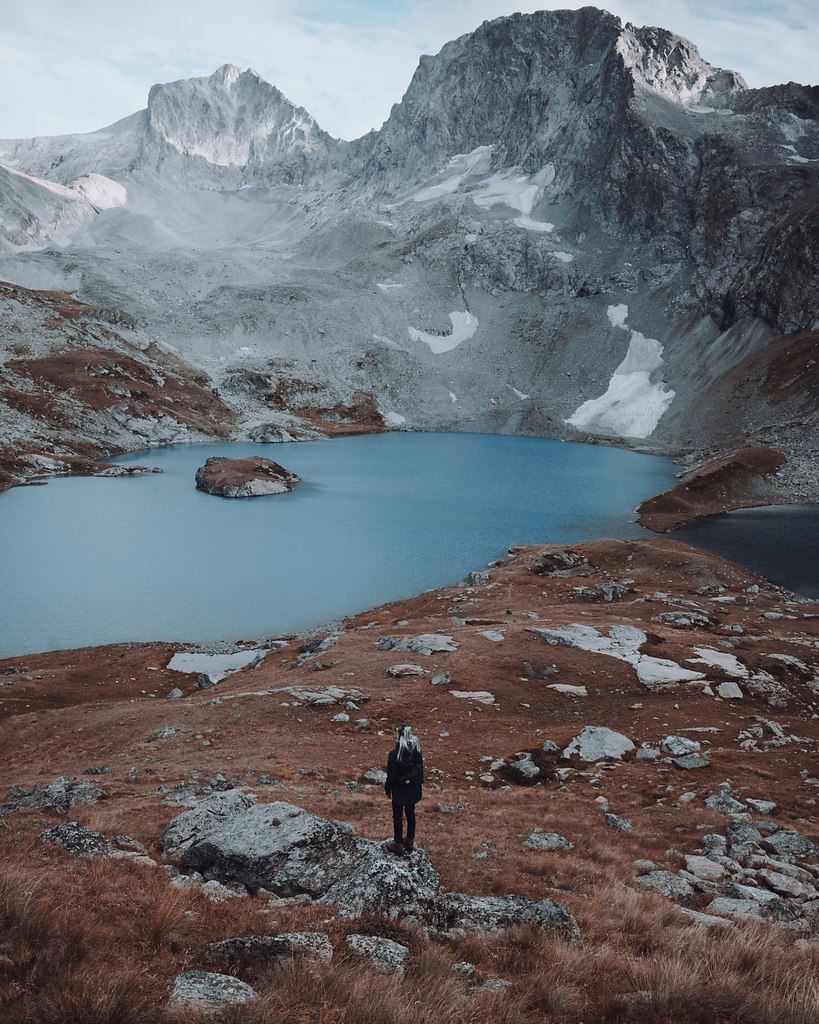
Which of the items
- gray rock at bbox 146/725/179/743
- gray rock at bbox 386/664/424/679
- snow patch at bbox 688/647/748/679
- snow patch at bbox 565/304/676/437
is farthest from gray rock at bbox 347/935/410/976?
snow patch at bbox 565/304/676/437

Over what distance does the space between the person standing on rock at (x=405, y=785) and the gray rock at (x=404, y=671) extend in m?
16.0

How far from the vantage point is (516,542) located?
2682 inches

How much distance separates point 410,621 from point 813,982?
110 ft

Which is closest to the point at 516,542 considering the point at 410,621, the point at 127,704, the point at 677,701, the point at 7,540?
the point at 410,621

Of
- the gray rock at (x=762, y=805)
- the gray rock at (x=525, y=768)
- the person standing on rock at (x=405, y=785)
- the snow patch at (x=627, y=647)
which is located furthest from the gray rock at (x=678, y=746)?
the person standing on rock at (x=405, y=785)

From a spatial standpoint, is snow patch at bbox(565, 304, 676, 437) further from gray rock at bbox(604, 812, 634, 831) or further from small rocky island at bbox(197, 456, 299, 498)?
gray rock at bbox(604, 812, 634, 831)

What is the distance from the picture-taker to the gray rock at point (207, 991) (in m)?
5.96

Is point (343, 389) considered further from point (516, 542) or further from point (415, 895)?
point (415, 895)

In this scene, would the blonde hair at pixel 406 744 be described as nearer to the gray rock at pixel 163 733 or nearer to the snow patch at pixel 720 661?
the gray rock at pixel 163 733

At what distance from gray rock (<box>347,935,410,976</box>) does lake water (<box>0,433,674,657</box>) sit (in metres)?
36.6

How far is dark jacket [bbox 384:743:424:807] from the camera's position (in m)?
12.3

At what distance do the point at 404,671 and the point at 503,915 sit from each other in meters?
19.8

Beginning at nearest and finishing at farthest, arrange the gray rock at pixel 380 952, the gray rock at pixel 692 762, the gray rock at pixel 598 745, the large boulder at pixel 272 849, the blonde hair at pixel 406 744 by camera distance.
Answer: the gray rock at pixel 380 952 → the large boulder at pixel 272 849 → the blonde hair at pixel 406 744 → the gray rock at pixel 692 762 → the gray rock at pixel 598 745

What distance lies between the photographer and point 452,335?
186 metres
